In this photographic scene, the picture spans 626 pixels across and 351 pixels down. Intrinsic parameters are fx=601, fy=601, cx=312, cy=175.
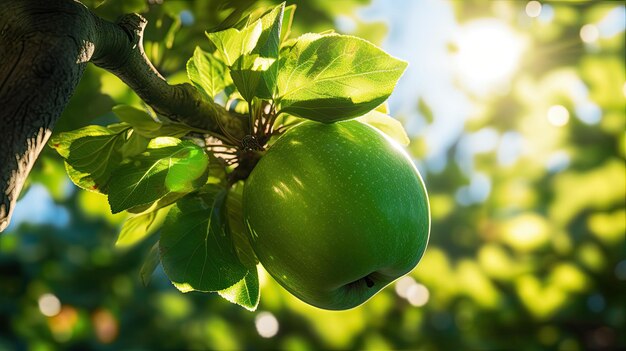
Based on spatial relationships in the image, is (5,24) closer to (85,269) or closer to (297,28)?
(297,28)

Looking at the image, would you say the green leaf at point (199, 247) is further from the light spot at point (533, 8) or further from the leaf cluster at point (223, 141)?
the light spot at point (533, 8)

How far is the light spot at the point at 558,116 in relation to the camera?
206cm

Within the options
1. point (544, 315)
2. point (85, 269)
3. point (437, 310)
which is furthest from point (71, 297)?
point (544, 315)

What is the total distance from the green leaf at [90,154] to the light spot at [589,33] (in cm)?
180

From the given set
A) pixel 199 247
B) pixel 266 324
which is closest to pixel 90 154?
pixel 199 247

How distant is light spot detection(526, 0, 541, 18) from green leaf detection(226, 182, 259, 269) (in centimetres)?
135

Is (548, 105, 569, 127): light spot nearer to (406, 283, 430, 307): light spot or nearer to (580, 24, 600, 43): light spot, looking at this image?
(580, 24, 600, 43): light spot

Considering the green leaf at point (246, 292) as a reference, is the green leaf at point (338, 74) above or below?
above

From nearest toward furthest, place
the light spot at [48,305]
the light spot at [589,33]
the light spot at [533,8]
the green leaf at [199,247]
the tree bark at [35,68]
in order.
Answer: the tree bark at [35,68], the green leaf at [199,247], the light spot at [533,8], the light spot at [589,33], the light spot at [48,305]

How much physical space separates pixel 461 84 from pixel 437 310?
88 centimetres

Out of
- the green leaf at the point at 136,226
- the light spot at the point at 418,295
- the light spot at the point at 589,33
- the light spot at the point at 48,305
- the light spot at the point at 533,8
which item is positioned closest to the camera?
the green leaf at the point at 136,226

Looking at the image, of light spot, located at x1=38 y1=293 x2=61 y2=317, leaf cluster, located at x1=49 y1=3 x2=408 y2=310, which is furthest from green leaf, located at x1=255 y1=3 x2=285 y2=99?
light spot, located at x1=38 y1=293 x2=61 y2=317

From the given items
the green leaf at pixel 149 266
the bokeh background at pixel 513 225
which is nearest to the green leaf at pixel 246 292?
the green leaf at pixel 149 266

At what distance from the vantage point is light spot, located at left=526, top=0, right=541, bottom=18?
175 centimetres
